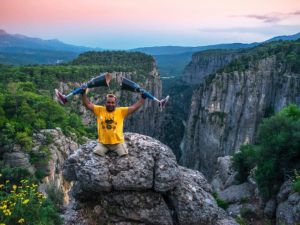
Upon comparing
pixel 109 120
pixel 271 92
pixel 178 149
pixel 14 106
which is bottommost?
pixel 178 149

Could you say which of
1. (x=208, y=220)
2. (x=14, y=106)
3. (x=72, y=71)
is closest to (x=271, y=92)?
(x=72, y=71)

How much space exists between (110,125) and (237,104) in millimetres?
82773

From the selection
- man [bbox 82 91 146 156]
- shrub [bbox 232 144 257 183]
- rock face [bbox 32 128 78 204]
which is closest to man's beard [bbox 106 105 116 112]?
man [bbox 82 91 146 156]

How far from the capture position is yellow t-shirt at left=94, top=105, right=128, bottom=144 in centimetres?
1336

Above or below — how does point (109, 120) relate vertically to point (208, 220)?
above

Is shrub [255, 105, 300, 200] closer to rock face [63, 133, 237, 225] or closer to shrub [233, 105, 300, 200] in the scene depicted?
shrub [233, 105, 300, 200]

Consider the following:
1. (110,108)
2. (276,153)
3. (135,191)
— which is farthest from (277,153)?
(110,108)

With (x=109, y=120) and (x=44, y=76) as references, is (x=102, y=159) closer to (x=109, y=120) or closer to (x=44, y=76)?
(x=109, y=120)

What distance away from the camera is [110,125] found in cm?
1343

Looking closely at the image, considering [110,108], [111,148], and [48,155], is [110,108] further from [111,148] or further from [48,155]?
[48,155]

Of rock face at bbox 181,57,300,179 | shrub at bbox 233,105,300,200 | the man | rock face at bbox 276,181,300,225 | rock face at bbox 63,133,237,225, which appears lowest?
rock face at bbox 181,57,300,179

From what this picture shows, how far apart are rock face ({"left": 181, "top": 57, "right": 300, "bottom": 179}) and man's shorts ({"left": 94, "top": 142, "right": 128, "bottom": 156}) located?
75.9 m

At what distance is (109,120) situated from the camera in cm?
1339

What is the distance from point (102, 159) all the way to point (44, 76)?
71225 mm
